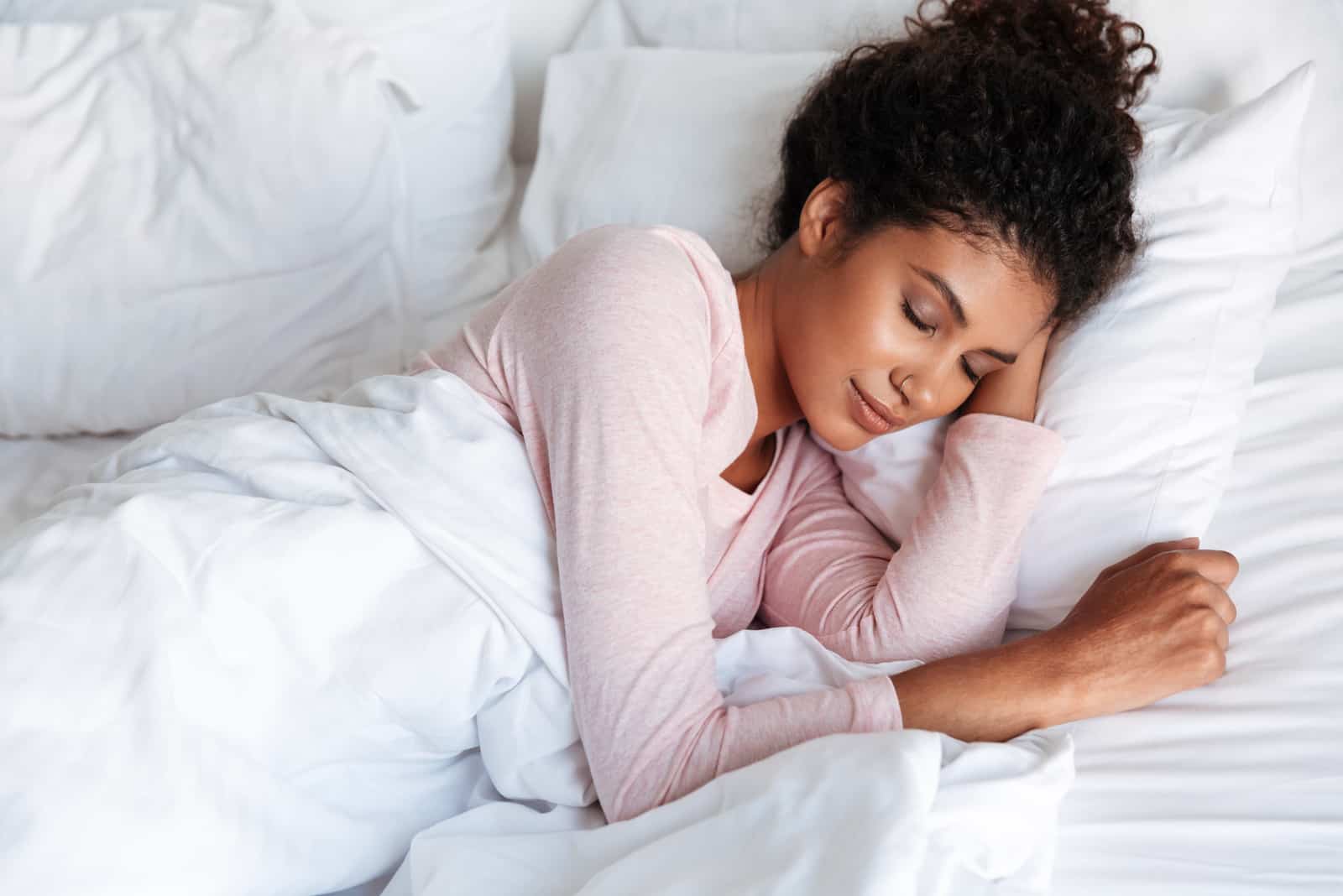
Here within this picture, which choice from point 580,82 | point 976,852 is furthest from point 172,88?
point 976,852

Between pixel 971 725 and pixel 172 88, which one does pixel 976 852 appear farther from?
pixel 172 88

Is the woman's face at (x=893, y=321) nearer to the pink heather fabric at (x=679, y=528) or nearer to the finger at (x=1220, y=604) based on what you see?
the pink heather fabric at (x=679, y=528)

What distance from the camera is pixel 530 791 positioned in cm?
97

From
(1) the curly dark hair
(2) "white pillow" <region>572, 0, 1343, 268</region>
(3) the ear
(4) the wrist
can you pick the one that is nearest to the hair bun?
(1) the curly dark hair

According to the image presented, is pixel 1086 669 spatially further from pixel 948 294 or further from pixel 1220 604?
pixel 948 294

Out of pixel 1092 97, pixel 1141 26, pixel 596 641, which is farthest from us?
pixel 1141 26

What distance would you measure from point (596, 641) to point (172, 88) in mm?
980

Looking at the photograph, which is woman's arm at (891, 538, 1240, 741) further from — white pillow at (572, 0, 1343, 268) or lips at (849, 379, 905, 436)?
white pillow at (572, 0, 1343, 268)

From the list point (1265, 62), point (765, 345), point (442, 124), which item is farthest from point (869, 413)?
point (442, 124)

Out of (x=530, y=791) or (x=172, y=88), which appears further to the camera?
(x=172, y=88)

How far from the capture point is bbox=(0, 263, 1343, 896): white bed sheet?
82cm

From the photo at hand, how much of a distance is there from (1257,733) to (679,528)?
0.48m

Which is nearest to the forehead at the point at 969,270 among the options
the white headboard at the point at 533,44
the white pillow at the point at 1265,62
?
the white pillow at the point at 1265,62

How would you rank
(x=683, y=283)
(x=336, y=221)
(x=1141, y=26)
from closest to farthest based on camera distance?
(x=683, y=283), (x=1141, y=26), (x=336, y=221)
